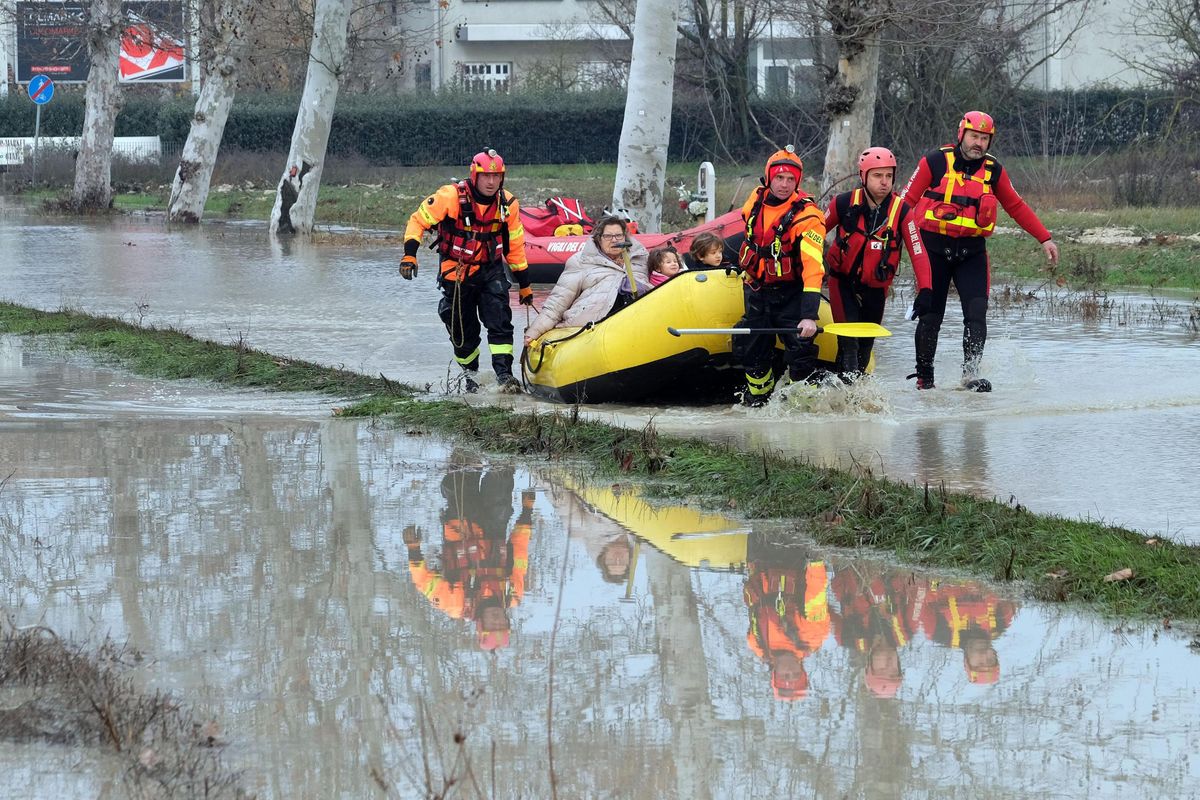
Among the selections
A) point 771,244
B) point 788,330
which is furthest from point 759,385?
point 771,244

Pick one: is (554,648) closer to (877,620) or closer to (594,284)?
(877,620)

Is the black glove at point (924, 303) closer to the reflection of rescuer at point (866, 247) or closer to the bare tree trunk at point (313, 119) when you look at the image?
the reflection of rescuer at point (866, 247)

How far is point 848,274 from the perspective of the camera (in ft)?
33.4

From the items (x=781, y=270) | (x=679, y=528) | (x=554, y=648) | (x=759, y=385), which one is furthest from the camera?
(x=759, y=385)

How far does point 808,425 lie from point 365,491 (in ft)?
9.33

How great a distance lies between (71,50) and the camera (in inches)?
2104

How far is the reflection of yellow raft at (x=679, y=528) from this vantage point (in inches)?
249

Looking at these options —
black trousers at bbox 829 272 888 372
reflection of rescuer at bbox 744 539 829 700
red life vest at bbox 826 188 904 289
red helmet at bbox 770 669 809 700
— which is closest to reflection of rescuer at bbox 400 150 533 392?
black trousers at bbox 829 272 888 372

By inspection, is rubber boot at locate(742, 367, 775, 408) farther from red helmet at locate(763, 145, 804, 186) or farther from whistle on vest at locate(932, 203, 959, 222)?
whistle on vest at locate(932, 203, 959, 222)

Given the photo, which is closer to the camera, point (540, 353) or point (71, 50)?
point (540, 353)

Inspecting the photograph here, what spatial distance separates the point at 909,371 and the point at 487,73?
1924 inches

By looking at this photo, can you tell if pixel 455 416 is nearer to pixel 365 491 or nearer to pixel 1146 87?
→ pixel 365 491

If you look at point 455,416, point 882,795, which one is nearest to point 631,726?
point 882,795

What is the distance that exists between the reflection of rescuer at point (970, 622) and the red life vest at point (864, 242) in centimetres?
434
